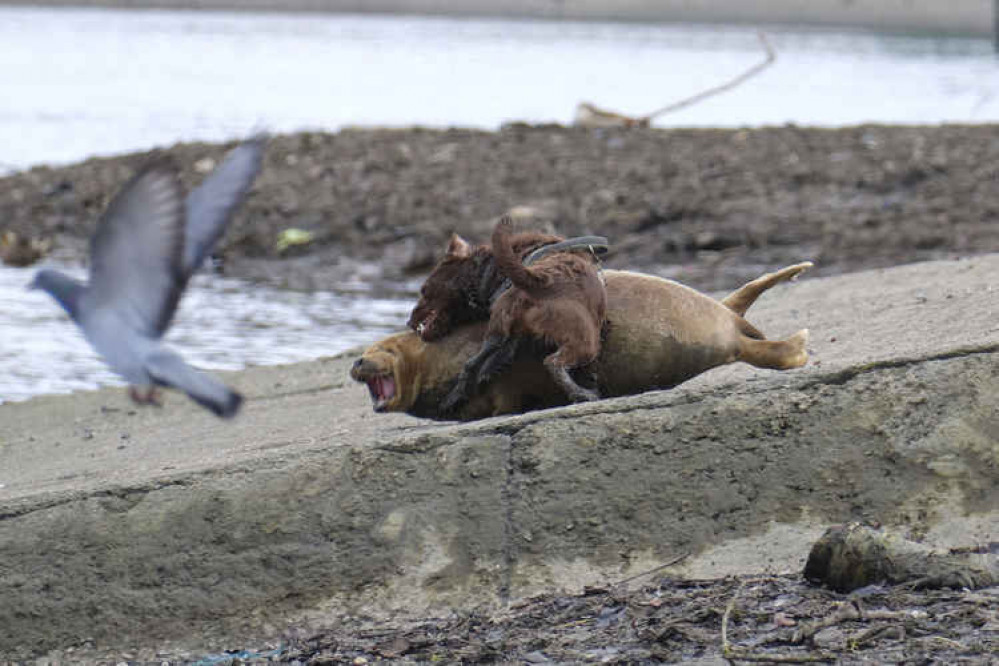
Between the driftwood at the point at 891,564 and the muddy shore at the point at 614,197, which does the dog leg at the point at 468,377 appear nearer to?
the driftwood at the point at 891,564

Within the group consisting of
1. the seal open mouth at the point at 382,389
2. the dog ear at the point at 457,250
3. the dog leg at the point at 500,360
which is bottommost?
the seal open mouth at the point at 382,389

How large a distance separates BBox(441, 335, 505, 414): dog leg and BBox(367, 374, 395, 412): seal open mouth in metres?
0.18

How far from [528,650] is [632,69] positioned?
33.7 meters

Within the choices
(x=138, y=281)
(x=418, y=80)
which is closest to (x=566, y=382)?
(x=138, y=281)

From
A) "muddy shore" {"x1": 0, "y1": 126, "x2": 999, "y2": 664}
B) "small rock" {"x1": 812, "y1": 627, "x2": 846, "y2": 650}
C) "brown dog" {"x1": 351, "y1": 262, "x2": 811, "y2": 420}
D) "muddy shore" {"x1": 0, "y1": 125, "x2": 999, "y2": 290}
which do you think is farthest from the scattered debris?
"small rock" {"x1": 812, "y1": 627, "x2": 846, "y2": 650}

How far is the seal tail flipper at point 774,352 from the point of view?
4277 millimetres

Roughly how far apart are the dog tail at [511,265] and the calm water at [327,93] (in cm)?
70

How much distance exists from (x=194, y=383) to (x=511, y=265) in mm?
1145

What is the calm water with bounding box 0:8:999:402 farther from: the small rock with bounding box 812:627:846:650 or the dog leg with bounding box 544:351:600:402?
the small rock with bounding box 812:627:846:650

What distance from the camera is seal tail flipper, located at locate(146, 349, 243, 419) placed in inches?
116

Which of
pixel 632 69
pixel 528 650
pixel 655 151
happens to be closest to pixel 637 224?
pixel 655 151

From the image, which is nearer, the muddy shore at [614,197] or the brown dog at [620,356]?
the brown dog at [620,356]

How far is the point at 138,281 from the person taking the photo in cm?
331

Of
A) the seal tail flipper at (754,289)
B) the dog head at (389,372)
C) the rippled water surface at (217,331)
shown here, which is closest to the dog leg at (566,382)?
the dog head at (389,372)
